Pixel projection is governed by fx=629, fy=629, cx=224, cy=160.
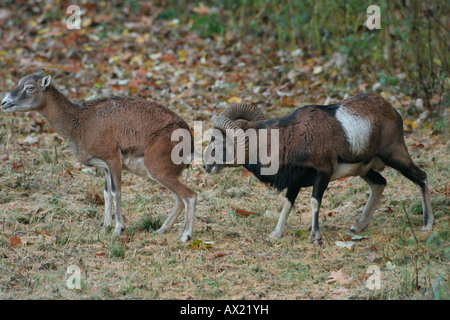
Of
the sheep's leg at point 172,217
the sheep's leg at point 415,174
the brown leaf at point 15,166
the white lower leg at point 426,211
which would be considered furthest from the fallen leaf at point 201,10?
the white lower leg at point 426,211

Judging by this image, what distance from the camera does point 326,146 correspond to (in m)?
8.27

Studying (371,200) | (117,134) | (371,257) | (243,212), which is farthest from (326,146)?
(117,134)

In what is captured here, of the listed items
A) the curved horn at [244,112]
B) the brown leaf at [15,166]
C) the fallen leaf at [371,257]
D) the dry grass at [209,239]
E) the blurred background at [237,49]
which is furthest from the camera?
the blurred background at [237,49]

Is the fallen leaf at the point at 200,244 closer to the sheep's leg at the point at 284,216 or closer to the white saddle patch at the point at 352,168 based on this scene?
the sheep's leg at the point at 284,216

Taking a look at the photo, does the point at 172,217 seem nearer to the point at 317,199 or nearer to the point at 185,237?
the point at 185,237

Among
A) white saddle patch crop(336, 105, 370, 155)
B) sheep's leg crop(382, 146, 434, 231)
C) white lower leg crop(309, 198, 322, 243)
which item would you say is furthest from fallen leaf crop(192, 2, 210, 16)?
white lower leg crop(309, 198, 322, 243)

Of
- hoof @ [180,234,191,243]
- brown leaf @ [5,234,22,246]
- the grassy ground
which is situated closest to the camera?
the grassy ground

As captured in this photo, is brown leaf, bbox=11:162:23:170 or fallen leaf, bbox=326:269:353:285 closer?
fallen leaf, bbox=326:269:353:285

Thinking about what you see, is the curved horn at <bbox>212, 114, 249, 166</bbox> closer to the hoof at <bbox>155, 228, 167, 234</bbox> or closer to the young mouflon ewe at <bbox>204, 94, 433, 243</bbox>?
the young mouflon ewe at <bbox>204, 94, 433, 243</bbox>

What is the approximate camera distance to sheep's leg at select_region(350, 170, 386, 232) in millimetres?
8812

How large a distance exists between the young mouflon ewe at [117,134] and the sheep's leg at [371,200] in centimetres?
234

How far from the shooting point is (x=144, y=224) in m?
8.88

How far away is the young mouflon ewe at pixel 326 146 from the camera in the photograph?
8281mm
